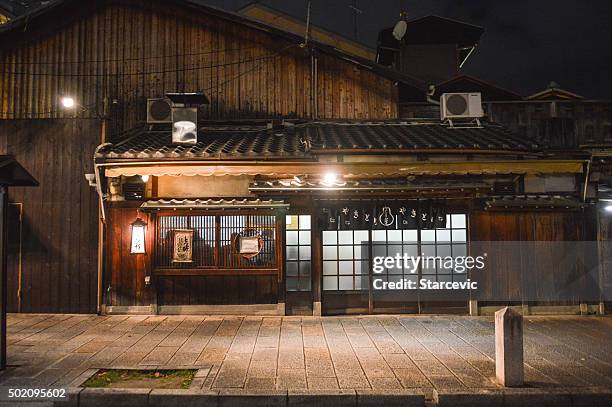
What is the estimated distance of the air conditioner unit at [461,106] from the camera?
12.6 metres

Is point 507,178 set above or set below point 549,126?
below

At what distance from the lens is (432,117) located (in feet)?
43.9

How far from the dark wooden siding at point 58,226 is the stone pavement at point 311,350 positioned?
0.71 metres

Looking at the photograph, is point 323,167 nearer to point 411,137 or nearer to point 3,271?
point 411,137

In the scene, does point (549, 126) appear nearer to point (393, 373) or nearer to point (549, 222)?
point (549, 222)

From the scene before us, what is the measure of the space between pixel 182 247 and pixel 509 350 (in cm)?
816

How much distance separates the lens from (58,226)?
1231 centimetres

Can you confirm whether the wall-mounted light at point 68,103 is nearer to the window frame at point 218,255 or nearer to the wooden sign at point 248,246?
the window frame at point 218,255

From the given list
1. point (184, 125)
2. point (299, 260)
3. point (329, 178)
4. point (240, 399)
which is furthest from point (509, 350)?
point (184, 125)

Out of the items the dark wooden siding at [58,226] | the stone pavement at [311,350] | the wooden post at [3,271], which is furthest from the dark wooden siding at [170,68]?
the stone pavement at [311,350]

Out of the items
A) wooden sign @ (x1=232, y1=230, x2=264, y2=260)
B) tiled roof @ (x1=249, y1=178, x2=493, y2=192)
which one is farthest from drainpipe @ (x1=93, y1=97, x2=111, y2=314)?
tiled roof @ (x1=249, y1=178, x2=493, y2=192)

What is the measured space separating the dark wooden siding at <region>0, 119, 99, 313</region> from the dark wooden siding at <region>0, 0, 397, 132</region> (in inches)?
52.8

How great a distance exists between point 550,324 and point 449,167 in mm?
4662

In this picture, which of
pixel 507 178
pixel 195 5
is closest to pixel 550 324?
pixel 507 178
